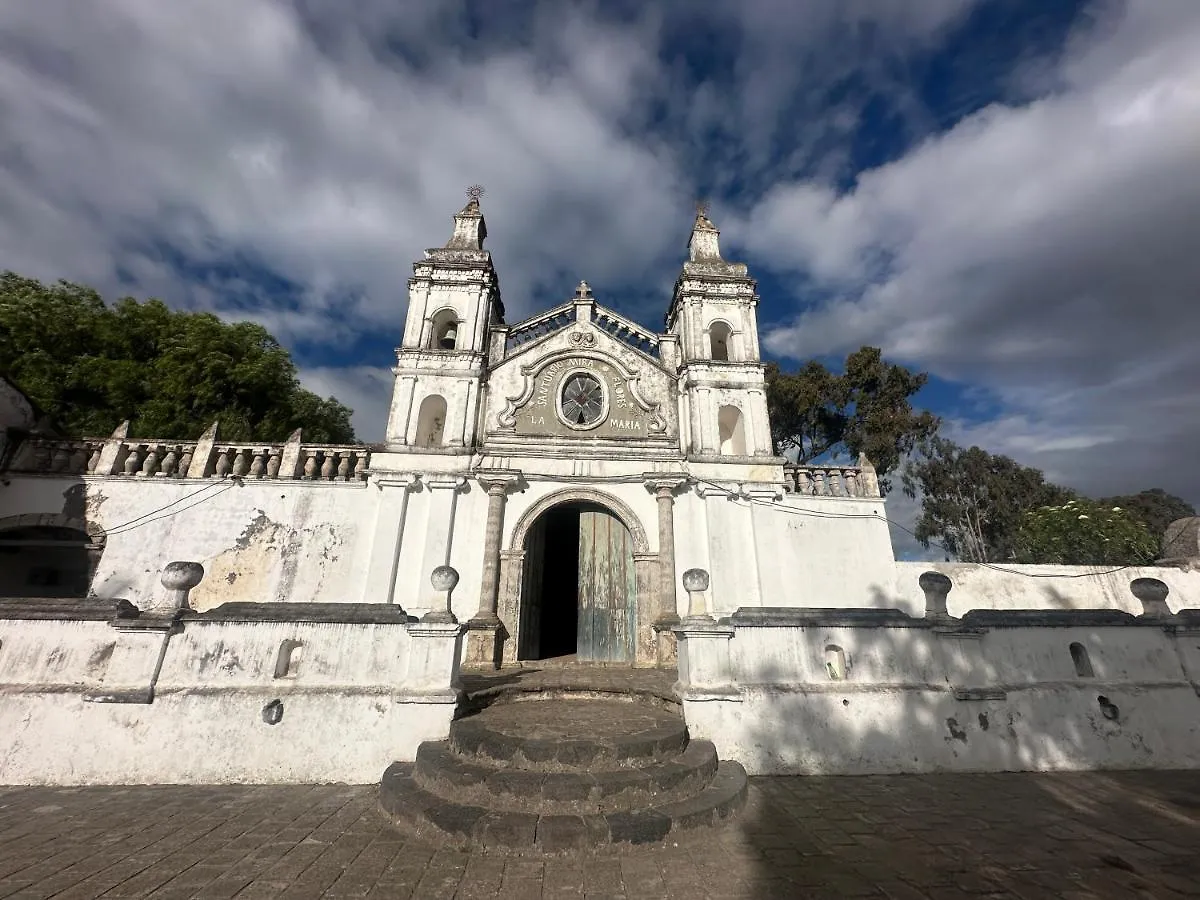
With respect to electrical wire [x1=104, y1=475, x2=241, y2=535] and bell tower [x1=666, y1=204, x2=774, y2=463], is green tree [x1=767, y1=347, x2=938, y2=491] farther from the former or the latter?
electrical wire [x1=104, y1=475, x2=241, y2=535]

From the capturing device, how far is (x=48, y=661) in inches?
225

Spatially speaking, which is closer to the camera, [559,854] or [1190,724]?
[559,854]

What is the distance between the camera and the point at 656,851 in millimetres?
3945

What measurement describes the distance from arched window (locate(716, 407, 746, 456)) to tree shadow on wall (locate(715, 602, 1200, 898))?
6.43 metres

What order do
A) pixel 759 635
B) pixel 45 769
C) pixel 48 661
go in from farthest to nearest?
pixel 759 635
pixel 48 661
pixel 45 769

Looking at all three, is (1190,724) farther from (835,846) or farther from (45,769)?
(45,769)

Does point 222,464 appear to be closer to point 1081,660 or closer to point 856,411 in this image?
point 1081,660

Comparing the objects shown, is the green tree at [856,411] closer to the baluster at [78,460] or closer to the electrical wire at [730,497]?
the electrical wire at [730,497]

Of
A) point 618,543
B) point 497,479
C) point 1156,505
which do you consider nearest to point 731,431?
point 618,543

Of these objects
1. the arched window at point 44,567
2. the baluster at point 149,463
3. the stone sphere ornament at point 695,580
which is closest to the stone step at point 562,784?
the stone sphere ornament at point 695,580

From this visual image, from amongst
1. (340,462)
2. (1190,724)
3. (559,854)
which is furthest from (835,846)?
(340,462)

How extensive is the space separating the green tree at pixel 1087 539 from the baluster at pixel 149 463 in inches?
1002

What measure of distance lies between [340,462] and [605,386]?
255 inches

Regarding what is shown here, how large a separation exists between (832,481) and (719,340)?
4859mm
